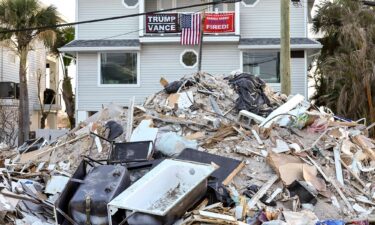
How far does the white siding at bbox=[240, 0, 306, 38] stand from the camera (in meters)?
20.6

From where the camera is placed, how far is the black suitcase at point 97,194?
6.41 metres

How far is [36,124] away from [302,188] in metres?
24.1

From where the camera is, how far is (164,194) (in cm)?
682

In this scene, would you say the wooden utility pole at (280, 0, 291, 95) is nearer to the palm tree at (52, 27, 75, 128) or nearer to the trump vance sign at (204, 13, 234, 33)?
the trump vance sign at (204, 13, 234, 33)

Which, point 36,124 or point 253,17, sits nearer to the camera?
point 253,17

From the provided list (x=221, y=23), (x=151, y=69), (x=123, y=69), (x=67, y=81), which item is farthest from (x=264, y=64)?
(x=67, y=81)

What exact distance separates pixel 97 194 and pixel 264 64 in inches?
572

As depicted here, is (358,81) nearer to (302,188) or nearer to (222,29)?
(222,29)

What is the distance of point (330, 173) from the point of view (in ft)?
26.5

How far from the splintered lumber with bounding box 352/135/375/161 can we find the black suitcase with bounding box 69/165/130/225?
443cm

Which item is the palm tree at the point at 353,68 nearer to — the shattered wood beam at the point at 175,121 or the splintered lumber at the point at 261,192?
the shattered wood beam at the point at 175,121

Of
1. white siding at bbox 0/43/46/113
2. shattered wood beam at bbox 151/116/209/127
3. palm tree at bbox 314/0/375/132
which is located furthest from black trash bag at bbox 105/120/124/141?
white siding at bbox 0/43/46/113

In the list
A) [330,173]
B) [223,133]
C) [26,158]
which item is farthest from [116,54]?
[330,173]

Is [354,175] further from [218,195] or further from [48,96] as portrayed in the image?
[48,96]
